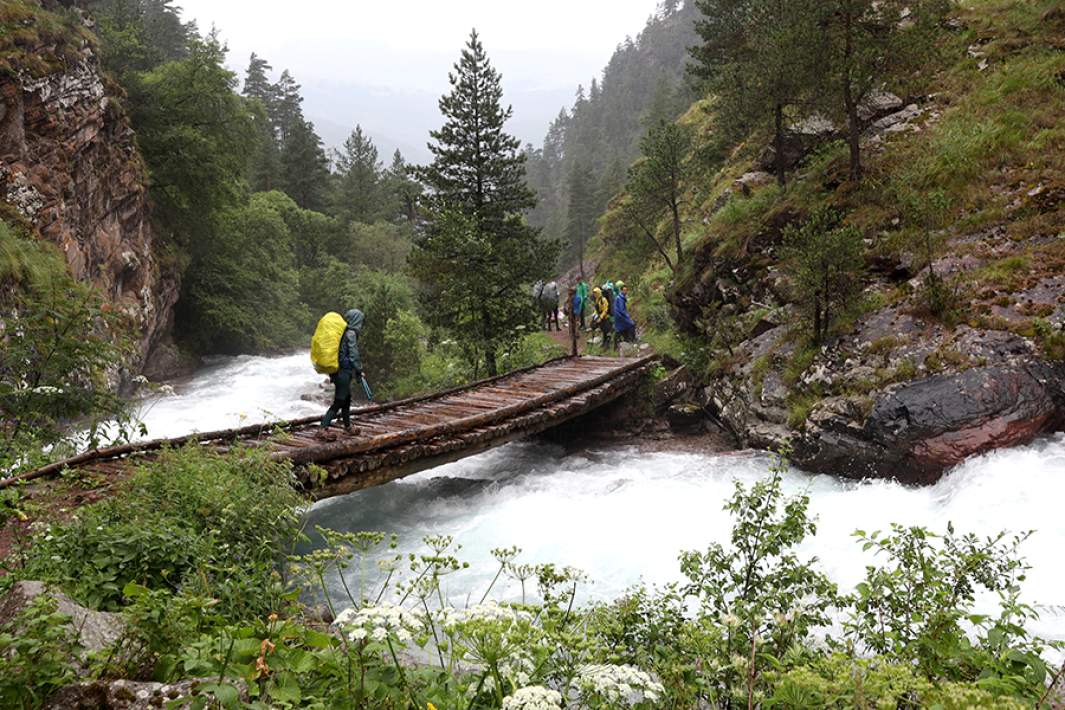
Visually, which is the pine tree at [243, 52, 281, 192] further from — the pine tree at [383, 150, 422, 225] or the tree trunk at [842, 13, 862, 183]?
the tree trunk at [842, 13, 862, 183]

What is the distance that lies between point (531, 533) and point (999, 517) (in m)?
6.33

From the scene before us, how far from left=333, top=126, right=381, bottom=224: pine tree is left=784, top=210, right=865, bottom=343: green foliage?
43.9 m

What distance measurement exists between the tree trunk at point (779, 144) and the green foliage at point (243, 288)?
25810 millimetres

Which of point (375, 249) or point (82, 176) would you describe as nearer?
point (82, 176)

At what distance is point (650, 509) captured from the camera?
31.4ft

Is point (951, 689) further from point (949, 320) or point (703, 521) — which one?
point (949, 320)

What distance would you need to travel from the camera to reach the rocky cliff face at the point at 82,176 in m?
15.7

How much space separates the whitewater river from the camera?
7.25 meters

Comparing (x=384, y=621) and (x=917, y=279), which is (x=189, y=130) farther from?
(x=384, y=621)

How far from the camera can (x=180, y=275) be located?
1081 inches

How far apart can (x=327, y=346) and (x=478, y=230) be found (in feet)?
33.1

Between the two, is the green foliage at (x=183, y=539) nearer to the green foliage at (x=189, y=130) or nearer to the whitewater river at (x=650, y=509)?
the whitewater river at (x=650, y=509)

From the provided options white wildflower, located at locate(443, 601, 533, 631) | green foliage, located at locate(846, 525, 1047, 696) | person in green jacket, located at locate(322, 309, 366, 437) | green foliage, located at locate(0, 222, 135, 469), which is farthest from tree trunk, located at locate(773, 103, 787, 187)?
white wildflower, located at locate(443, 601, 533, 631)

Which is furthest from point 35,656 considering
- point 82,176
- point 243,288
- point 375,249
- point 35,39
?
point 375,249
